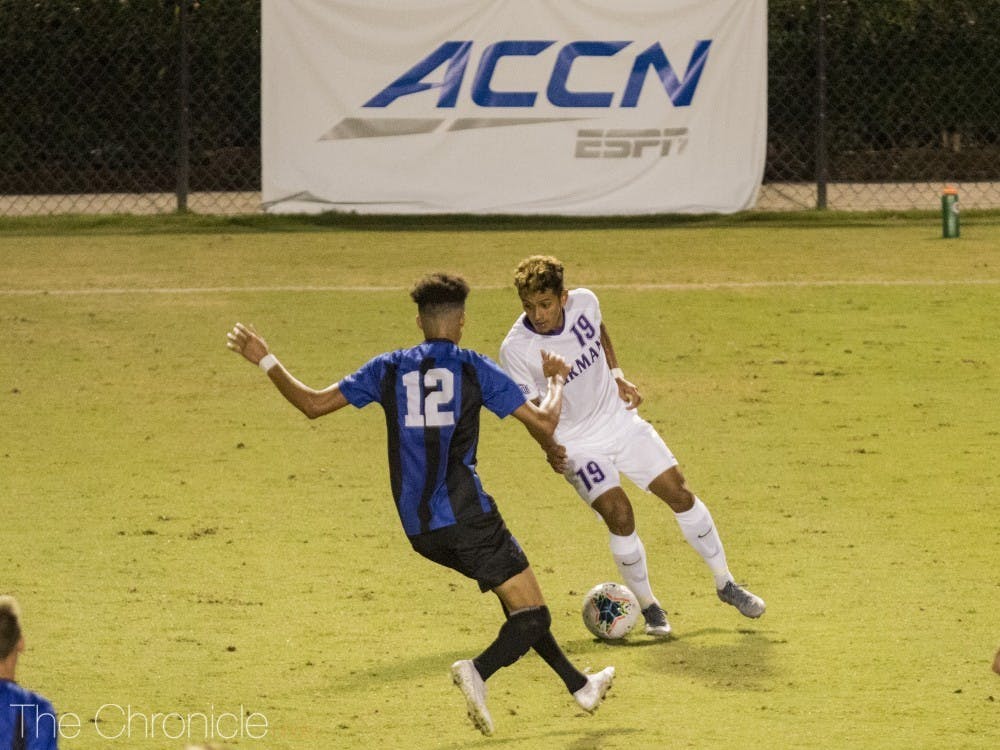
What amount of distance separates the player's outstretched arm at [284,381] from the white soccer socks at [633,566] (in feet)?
6.15

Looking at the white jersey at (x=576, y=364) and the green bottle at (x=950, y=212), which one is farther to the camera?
the green bottle at (x=950, y=212)

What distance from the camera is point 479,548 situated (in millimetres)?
7035

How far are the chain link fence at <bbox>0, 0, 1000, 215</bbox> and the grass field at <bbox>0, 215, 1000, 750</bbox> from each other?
3307 millimetres

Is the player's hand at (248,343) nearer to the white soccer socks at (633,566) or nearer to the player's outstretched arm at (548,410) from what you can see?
the player's outstretched arm at (548,410)

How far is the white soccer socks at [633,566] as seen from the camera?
27.6 ft

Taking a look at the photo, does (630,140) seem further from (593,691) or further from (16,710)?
(16,710)

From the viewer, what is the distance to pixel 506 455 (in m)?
12.1

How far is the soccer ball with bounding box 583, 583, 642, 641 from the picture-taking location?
8.21 meters

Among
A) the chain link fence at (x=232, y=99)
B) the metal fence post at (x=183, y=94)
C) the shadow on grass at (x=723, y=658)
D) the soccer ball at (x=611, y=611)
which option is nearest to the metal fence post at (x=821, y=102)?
the chain link fence at (x=232, y=99)

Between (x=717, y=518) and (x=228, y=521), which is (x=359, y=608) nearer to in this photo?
(x=228, y=521)

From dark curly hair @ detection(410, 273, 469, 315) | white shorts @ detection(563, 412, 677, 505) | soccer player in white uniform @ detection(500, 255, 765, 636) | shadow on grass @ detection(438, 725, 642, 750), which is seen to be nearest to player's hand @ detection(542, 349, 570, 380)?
dark curly hair @ detection(410, 273, 469, 315)

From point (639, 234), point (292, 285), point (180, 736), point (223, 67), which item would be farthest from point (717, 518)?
point (223, 67)

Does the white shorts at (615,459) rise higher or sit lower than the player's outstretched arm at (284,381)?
lower

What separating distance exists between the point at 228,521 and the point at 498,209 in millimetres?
11872
